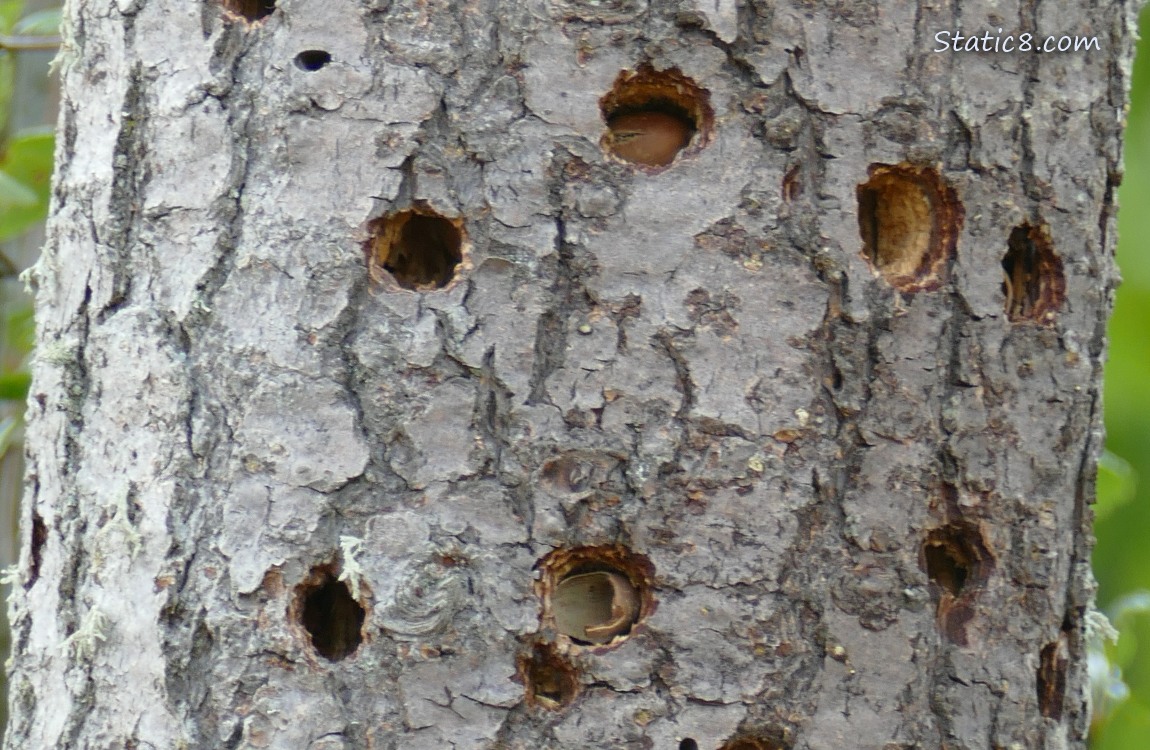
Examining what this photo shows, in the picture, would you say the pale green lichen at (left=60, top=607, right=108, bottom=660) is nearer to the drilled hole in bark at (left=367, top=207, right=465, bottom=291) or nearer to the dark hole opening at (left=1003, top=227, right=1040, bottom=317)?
the drilled hole in bark at (left=367, top=207, right=465, bottom=291)

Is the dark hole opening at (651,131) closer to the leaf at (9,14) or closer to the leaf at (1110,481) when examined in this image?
the leaf at (1110,481)

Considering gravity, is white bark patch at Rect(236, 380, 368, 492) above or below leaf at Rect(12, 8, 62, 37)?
below

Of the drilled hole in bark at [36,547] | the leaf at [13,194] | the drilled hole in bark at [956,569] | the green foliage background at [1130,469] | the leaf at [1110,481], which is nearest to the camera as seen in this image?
the drilled hole in bark at [956,569]

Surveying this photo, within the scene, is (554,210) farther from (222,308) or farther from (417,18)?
(222,308)

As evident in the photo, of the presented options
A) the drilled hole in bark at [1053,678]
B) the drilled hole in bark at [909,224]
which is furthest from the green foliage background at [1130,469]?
the drilled hole in bark at [909,224]

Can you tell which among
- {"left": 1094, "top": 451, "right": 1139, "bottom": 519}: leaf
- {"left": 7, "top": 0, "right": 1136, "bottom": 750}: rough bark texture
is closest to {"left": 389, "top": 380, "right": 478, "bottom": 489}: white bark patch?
{"left": 7, "top": 0, "right": 1136, "bottom": 750}: rough bark texture

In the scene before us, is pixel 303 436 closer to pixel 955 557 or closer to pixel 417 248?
pixel 417 248
